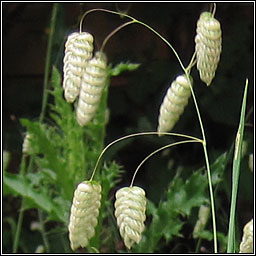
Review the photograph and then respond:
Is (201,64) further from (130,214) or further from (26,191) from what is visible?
(26,191)

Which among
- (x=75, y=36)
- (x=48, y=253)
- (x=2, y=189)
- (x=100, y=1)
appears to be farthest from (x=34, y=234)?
(x=75, y=36)

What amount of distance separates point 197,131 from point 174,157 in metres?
0.11

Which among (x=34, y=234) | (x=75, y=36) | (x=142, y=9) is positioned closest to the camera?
(x=75, y=36)

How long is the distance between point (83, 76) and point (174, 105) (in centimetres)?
11

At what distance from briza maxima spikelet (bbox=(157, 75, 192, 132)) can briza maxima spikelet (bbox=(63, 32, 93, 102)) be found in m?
0.10

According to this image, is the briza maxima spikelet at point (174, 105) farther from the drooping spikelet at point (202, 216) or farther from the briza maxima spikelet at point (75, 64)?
the drooping spikelet at point (202, 216)

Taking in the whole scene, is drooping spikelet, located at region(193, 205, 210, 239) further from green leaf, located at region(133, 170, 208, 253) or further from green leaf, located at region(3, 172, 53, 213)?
green leaf, located at region(3, 172, 53, 213)

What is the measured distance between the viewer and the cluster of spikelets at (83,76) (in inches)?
30.4

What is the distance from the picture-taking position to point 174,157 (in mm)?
2174

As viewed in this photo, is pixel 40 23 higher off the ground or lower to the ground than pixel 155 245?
higher

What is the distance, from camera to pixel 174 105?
0.80m

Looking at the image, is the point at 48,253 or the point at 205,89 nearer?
the point at 48,253

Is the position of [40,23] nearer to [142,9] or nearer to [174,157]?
[142,9]

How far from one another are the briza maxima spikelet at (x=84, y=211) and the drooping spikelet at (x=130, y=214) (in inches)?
1.1
